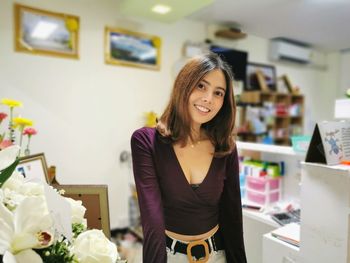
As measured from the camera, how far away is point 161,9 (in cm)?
254

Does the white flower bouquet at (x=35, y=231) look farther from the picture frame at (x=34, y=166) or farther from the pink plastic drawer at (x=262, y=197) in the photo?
the pink plastic drawer at (x=262, y=197)

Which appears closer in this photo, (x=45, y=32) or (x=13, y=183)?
(x=13, y=183)

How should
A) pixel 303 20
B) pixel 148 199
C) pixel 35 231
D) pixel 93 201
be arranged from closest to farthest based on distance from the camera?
pixel 35 231 < pixel 93 201 < pixel 148 199 < pixel 303 20

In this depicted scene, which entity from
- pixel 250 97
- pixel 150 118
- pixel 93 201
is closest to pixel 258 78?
pixel 250 97

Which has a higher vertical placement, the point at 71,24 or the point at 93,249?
the point at 71,24

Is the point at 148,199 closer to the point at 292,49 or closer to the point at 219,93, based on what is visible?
the point at 219,93

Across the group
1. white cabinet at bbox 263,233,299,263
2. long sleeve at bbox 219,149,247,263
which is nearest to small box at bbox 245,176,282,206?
white cabinet at bbox 263,233,299,263

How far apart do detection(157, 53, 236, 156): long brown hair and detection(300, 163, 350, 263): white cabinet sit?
383mm

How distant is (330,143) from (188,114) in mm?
580

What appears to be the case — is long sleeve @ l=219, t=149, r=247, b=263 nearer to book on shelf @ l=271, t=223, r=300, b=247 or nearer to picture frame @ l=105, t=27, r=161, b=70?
book on shelf @ l=271, t=223, r=300, b=247

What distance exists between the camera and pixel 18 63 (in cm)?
238

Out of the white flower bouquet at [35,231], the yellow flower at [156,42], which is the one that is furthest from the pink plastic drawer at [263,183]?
the yellow flower at [156,42]

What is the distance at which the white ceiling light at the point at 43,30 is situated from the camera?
245 centimetres

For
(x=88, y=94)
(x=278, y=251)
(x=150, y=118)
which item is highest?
(x=88, y=94)
